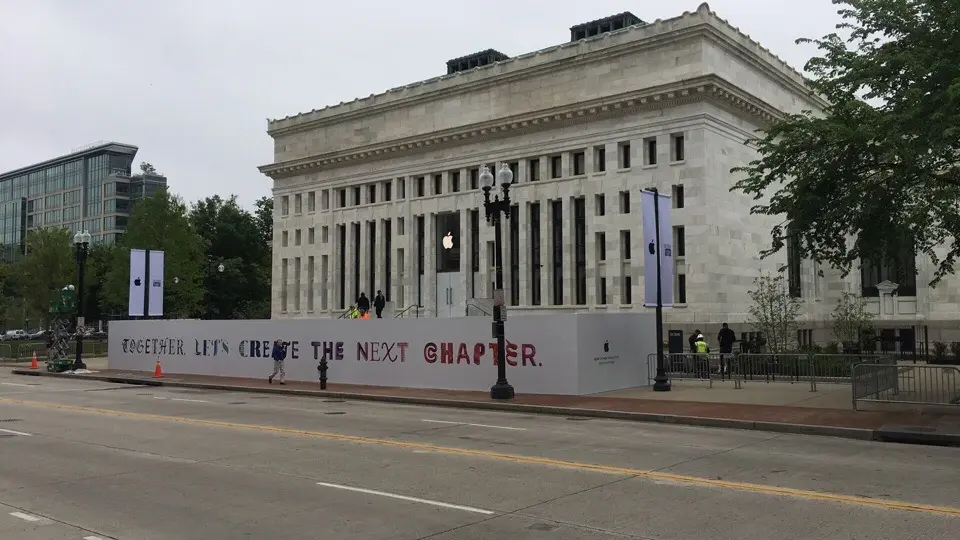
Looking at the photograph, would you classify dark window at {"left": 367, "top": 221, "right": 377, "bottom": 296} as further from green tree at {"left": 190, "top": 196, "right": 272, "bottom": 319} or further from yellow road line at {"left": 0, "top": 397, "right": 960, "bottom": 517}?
yellow road line at {"left": 0, "top": 397, "right": 960, "bottom": 517}

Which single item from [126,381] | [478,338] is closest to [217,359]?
[126,381]

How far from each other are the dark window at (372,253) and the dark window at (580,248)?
16.1m

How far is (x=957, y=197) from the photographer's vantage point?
58.9 feet

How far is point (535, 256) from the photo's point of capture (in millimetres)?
45688

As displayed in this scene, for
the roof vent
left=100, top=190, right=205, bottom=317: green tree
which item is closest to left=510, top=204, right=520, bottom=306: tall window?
the roof vent

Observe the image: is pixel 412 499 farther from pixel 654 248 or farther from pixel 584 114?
pixel 584 114

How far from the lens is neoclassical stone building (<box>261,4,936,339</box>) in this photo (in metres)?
39.0

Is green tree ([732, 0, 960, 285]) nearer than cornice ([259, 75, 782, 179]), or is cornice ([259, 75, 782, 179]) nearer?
green tree ([732, 0, 960, 285])

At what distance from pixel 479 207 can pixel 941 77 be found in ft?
107

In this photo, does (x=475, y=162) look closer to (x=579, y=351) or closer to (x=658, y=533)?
(x=579, y=351)

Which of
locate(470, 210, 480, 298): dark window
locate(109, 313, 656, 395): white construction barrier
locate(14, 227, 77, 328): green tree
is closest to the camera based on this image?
locate(109, 313, 656, 395): white construction barrier

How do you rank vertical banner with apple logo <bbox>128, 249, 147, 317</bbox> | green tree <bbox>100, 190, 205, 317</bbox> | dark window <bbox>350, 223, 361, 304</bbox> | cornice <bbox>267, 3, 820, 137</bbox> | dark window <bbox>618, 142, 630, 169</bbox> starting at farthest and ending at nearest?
green tree <bbox>100, 190, 205, 317</bbox> → dark window <bbox>350, 223, 361, 304</bbox> → dark window <bbox>618, 142, 630, 169</bbox> → cornice <bbox>267, 3, 820, 137</bbox> → vertical banner with apple logo <bbox>128, 249, 147, 317</bbox>

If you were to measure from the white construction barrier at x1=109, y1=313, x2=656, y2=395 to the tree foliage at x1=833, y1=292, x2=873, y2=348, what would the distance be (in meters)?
15.8

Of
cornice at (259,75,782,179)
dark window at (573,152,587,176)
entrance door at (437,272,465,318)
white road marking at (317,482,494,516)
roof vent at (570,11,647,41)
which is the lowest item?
white road marking at (317,482,494,516)
